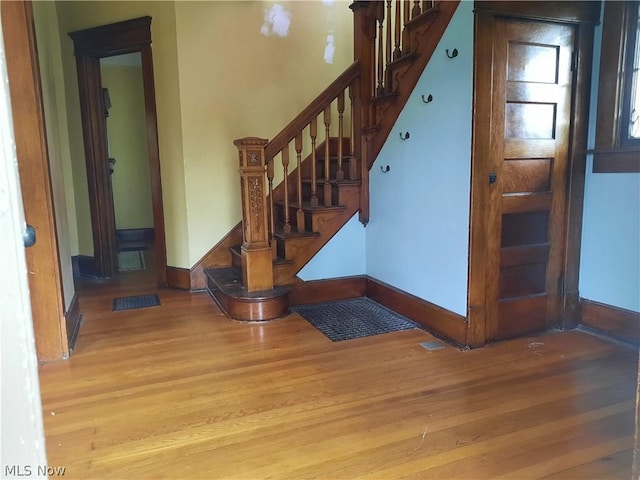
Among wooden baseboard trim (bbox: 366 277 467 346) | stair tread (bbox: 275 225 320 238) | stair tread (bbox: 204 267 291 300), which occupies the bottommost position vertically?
wooden baseboard trim (bbox: 366 277 467 346)

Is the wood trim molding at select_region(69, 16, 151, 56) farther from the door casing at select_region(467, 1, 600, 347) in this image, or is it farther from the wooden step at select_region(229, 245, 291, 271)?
the door casing at select_region(467, 1, 600, 347)

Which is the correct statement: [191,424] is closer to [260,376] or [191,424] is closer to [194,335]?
[260,376]

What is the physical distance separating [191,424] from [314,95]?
3.13 meters

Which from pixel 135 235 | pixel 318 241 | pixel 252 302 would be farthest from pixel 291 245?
pixel 135 235

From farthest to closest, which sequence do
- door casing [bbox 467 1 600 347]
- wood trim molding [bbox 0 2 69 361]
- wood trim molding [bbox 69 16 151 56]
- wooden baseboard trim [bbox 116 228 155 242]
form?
wooden baseboard trim [bbox 116 228 155 242] → wood trim molding [bbox 69 16 151 56] → door casing [bbox 467 1 600 347] → wood trim molding [bbox 0 2 69 361]

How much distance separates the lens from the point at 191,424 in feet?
6.31

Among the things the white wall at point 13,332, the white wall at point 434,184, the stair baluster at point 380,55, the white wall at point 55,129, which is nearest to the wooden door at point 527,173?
the white wall at point 434,184

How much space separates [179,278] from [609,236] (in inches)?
126

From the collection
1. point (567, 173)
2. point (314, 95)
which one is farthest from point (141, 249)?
point (567, 173)

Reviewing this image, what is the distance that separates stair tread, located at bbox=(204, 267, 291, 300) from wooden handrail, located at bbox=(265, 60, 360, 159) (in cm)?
96

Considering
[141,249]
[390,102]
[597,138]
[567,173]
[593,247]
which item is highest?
[390,102]

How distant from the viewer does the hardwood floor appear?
1.66 metres

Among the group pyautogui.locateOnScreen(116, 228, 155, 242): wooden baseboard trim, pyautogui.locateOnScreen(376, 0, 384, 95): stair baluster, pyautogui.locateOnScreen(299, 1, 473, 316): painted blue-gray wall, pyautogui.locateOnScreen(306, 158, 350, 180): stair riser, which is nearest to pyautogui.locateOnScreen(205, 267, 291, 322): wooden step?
pyautogui.locateOnScreen(299, 1, 473, 316): painted blue-gray wall

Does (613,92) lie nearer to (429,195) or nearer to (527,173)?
(527,173)
